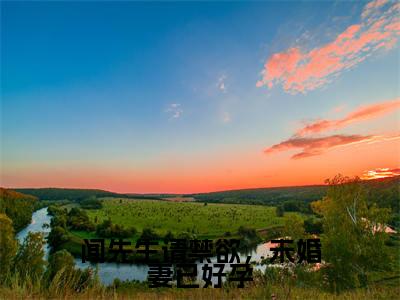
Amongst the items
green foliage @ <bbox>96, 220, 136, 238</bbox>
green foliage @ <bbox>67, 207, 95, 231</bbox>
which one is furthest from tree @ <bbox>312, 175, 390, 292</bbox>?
green foliage @ <bbox>67, 207, 95, 231</bbox>

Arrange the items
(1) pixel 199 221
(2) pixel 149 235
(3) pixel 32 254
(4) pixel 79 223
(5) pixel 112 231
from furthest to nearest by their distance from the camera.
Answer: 1. (1) pixel 199 221
2. (4) pixel 79 223
3. (2) pixel 149 235
4. (5) pixel 112 231
5. (3) pixel 32 254

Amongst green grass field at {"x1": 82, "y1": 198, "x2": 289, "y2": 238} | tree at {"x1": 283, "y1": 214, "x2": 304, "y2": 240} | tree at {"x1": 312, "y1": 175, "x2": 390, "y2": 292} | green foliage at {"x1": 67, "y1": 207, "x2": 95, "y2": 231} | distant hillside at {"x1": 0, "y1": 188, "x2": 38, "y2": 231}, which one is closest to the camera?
tree at {"x1": 312, "y1": 175, "x2": 390, "y2": 292}

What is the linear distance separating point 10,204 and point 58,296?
504ft

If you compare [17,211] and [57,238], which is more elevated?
[17,211]

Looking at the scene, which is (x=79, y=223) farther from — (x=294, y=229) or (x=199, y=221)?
(x=294, y=229)

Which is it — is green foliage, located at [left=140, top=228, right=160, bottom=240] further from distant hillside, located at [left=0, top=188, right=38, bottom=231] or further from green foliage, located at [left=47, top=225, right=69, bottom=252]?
distant hillside, located at [left=0, top=188, right=38, bottom=231]

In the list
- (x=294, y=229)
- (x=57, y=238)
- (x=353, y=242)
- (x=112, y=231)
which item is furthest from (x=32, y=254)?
(x=112, y=231)

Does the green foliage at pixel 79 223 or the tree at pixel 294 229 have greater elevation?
the tree at pixel 294 229

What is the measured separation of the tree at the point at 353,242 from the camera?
38562mm

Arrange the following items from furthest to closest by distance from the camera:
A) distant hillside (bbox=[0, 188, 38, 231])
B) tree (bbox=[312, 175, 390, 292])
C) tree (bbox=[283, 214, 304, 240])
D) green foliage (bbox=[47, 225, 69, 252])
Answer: distant hillside (bbox=[0, 188, 38, 231]) → green foliage (bbox=[47, 225, 69, 252]) → tree (bbox=[283, 214, 304, 240]) → tree (bbox=[312, 175, 390, 292])

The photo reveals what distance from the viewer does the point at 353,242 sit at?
38.7 metres

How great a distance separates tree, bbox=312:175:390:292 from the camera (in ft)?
127

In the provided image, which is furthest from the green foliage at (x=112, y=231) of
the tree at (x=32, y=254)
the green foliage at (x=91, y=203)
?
the tree at (x=32, y=254)

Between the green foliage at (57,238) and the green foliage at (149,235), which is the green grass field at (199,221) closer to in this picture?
the green foliage at (149,235)
